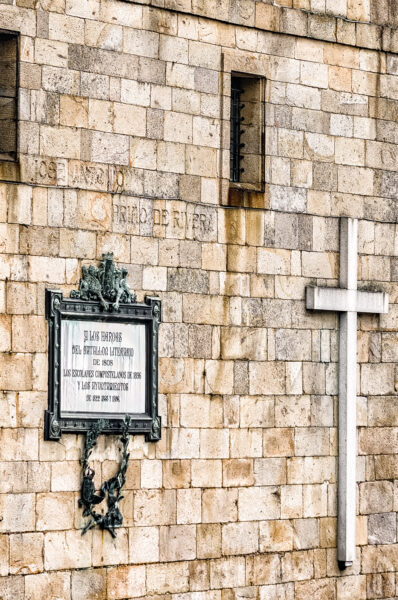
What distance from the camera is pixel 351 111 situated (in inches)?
693

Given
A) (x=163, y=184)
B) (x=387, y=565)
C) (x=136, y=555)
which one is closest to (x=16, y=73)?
(x=163, y=184)

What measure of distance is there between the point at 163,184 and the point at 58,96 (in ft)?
4.62

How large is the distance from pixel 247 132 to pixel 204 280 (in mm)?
1663

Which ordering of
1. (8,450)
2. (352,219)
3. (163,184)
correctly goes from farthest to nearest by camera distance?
(352,219) → (163,184) → (8,450)

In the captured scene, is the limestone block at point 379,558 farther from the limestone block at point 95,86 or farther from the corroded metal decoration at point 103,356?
the limestone block at point 95,86

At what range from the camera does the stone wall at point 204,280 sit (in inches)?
596

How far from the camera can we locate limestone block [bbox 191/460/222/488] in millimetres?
16141

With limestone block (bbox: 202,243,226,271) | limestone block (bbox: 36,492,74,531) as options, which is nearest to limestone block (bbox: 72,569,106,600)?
limestone block (bbox: 36,492,74,531)

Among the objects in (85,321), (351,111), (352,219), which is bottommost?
(85,321)

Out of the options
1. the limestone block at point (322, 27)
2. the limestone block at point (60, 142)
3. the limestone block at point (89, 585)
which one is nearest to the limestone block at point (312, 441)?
the limestone block at point (89, 585)

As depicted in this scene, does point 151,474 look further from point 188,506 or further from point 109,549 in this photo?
point 109,549

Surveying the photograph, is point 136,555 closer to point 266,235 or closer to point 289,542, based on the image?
point 289,542

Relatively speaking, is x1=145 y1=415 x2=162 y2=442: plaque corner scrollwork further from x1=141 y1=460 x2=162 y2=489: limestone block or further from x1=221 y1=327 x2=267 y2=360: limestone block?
x1=221 y1=327 x2=267 y2=360: limestone block

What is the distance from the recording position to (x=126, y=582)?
15.6 metres
